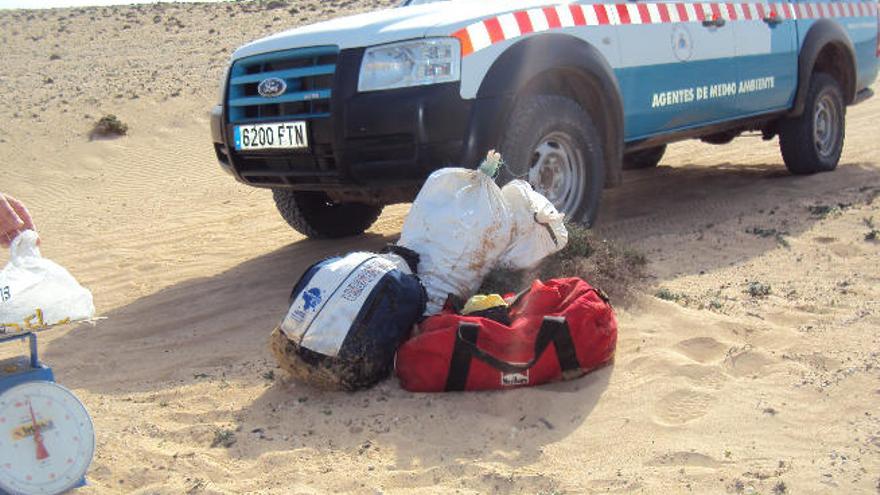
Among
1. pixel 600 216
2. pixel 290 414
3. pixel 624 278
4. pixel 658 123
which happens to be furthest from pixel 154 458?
pixel 600 216

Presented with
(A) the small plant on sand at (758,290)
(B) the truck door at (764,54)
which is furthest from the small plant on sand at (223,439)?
(B) the truck door at (764,54)

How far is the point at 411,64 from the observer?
4.82 m

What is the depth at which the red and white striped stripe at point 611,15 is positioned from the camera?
4926mm

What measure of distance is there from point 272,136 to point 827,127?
17.0ft

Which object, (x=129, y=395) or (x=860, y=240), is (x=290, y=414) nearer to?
(x=129, y=395)

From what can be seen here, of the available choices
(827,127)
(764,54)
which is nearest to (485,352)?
(764,54)

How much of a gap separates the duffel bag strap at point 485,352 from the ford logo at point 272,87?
7.12ft

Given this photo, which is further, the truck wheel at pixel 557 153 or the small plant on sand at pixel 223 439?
the truck wheel at pixel 557 153

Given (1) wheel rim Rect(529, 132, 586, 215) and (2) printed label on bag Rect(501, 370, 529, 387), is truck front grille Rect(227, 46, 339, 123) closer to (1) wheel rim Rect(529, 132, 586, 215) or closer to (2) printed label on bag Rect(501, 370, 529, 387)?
(1) wheel rim Rect(529, 132, 586, 215)

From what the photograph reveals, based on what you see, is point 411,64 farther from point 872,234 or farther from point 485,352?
point 872,234

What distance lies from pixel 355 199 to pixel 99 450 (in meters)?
2.45

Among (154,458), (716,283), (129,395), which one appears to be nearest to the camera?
(154,458)

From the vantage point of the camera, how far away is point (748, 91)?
6.80 metres

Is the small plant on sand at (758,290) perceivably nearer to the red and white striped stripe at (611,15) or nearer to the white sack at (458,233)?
the white sack at (458,233)
